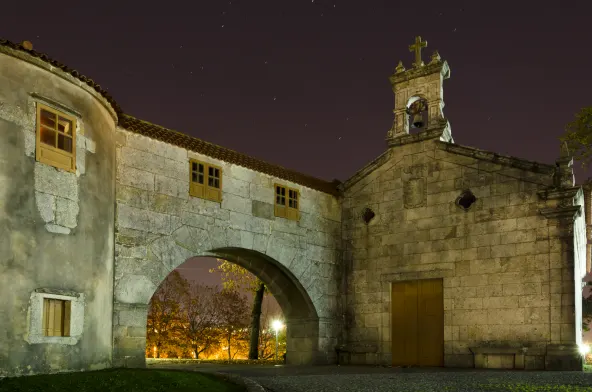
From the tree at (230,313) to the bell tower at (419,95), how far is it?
26779 millimetres

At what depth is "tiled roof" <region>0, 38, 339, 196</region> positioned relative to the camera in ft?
42.0

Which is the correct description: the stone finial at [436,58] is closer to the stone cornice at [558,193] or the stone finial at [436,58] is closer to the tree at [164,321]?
the stone cornice at [558,193]

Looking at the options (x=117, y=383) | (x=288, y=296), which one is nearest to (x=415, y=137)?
(x=288, y=296)

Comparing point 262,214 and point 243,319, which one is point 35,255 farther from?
point 243,319

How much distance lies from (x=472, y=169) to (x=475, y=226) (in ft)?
5.30

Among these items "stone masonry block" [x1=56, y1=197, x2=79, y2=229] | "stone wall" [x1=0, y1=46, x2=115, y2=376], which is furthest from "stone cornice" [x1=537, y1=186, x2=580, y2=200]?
"stone masonry block" [x1=56, y1=197, x2=79, y2=229]

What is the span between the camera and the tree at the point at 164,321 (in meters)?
41.1

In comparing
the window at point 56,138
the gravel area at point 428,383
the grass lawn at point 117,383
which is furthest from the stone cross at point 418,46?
the grass lawn at point 117,383

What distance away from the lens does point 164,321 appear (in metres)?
41.3

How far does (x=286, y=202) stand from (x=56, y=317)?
851 cm

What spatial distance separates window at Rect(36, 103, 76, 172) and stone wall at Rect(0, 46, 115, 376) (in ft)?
0.41

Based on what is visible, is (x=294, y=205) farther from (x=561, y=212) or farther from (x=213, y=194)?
(x=561, y=212)

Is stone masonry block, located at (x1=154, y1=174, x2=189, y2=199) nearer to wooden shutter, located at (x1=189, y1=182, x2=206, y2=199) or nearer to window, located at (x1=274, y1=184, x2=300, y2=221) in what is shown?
wooden shutter, located at (x1=189, y1=182, x2=206, y2=199)

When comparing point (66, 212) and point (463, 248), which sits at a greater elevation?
point (66, 212)
